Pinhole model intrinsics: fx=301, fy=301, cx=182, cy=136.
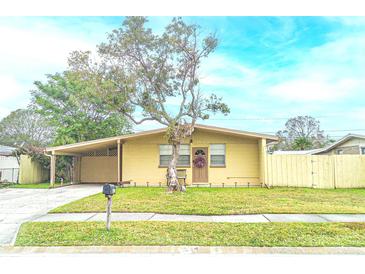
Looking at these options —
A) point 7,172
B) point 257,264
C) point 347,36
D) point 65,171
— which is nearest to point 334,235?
point 257,264

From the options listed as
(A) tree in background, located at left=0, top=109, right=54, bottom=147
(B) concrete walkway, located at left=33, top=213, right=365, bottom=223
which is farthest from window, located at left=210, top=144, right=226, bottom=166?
(A) tree in background, located at left=0, top=109, right=54, bottom=147

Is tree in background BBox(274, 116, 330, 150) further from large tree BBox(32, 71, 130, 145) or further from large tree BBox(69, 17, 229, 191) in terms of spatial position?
large tree BBox(69, 17, 229, 191)

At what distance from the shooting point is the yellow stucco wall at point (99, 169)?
1795 centimetres

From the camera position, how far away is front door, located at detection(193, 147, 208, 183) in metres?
15.2

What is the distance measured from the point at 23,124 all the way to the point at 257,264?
34.8 metres

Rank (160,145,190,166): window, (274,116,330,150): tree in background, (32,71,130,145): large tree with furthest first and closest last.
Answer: (274,116,330,150): tree in background → (32,71,130,145): large tree → (160,145,190,166): window

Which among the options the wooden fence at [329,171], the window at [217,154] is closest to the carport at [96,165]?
the window at [217,154]

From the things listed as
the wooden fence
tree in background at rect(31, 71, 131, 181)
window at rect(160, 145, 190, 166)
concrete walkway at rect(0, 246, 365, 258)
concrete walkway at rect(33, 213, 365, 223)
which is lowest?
concrete walkway at rect(0, 246, 365, 258)

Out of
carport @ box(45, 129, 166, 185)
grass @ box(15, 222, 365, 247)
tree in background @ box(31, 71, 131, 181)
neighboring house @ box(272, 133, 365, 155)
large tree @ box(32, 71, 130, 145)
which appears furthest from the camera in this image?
large tree @ box(32, 71, 130, 145)

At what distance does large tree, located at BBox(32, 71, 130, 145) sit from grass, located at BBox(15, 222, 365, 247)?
14669 millimetres

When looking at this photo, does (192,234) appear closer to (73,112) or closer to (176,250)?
(176,250)

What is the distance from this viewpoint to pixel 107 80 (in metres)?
13.4

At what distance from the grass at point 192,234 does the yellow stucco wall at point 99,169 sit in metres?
12.1

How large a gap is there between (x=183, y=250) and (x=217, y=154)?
11.2 m
